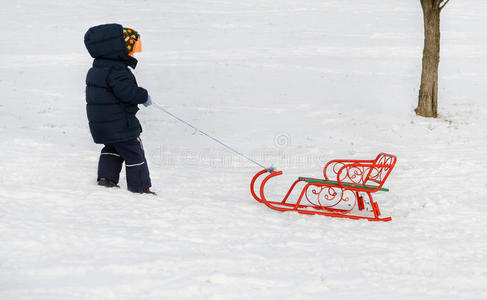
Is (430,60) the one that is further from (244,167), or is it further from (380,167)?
(380,167)

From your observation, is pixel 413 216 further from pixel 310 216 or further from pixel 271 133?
pixel 271 133

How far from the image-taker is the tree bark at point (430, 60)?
1041cm

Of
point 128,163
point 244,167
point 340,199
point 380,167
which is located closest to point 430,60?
point 244,167

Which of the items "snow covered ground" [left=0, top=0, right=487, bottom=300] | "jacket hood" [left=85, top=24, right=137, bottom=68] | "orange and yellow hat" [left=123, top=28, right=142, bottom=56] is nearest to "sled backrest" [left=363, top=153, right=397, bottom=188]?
"snow covered ground" [left=0, top=0, right=487, bottom=300]

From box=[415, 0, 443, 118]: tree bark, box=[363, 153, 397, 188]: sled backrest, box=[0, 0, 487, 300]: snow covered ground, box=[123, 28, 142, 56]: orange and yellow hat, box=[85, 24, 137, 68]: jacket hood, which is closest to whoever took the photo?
box=[0, 0, 487, 300]: snow covered ground

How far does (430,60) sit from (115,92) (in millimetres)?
7315

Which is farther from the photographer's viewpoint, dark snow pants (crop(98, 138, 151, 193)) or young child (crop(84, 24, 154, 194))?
dark snow pants (crop(98, 138, 151, 193))

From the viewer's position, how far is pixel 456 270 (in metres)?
4.40

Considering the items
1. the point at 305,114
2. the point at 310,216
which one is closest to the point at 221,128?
the point at 305,114

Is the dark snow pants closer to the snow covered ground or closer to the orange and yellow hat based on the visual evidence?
the snow covered ground

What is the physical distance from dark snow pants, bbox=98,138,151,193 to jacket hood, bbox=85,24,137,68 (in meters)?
0.92

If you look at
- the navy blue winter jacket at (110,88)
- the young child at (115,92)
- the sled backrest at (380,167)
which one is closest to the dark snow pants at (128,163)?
the young child at (115,92)

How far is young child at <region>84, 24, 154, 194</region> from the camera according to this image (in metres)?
5.28

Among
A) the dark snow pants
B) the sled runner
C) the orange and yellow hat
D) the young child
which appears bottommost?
the sled runner
